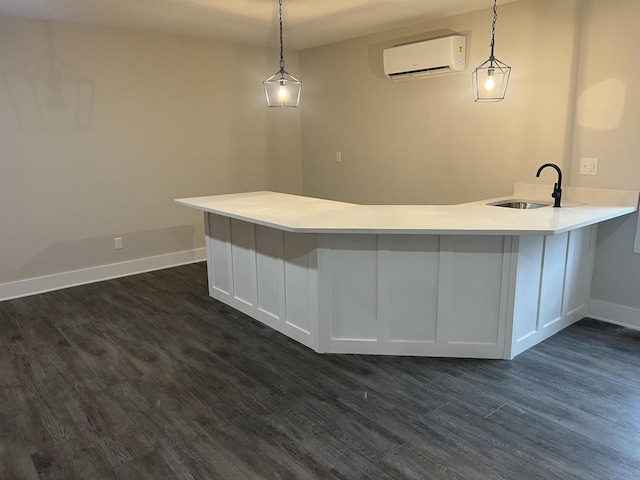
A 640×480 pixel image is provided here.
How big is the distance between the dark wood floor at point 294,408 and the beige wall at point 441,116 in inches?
57.4

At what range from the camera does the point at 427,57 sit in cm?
411

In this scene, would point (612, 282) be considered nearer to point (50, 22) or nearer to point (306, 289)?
point (306, 289)

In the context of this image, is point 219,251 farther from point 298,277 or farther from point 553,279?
point 553,279

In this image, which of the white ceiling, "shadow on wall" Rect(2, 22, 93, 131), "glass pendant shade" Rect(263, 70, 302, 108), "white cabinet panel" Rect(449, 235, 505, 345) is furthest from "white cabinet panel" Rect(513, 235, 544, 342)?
"shadow on wall" Rect(2, 22, 93, 131)

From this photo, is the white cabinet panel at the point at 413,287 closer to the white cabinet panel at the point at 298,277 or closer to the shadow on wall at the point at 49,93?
the white cabinet panel at the point at 298,277

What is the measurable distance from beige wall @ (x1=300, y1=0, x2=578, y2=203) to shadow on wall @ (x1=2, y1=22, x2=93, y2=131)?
97.1 inches

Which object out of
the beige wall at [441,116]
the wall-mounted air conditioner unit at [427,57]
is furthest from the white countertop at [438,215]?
the wall-mounted air conditioner unit at [427,57]

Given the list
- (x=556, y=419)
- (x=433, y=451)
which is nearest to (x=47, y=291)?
(x=433, y=451)

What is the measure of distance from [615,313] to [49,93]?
4886mm

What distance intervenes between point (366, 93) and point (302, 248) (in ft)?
8.37

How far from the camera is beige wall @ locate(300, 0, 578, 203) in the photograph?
3551 mm

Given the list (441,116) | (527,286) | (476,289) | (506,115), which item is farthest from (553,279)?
(441,116)

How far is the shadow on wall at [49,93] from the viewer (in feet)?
13.3

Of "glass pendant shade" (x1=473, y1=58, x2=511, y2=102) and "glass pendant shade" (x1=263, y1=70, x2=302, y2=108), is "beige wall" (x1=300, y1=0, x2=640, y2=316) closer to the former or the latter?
"glass pendant shade" (x1=473, y1=58, x2=511, y2=102)
